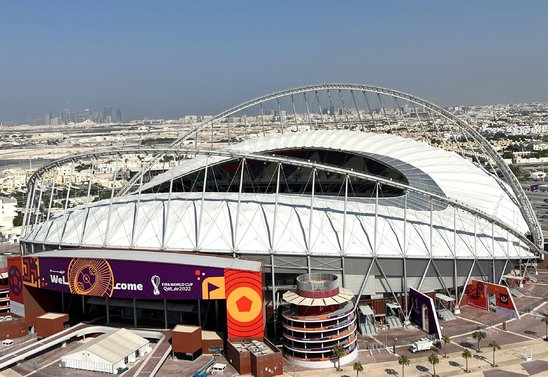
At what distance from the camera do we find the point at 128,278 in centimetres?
5319

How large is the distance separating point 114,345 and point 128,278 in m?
6.12

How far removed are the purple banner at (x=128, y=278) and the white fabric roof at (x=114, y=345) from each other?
145 inches

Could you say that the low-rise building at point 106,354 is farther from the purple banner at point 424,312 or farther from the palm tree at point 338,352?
the purple banner at point 424,312

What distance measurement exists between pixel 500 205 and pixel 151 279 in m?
48.5

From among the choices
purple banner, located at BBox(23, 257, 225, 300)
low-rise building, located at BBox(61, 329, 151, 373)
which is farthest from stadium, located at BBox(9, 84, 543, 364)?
low-rise building, located at BBox(61, 329, 151, 373)

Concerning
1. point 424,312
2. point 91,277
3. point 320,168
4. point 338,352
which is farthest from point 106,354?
point 424,312

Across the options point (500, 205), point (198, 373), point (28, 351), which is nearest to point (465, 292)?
point (500, 205)

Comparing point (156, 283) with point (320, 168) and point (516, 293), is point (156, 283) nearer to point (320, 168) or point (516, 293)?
point (320, 168)

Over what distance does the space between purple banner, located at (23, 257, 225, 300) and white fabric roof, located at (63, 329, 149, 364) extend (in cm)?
369

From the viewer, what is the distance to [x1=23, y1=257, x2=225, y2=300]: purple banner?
51.2 m

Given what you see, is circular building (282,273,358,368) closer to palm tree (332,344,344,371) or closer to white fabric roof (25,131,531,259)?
palm tree (332,344,344,371)

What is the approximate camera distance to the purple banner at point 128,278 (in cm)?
5116

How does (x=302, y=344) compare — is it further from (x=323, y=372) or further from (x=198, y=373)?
(x=198, y=373)

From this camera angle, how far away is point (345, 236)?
5719 centimetres
